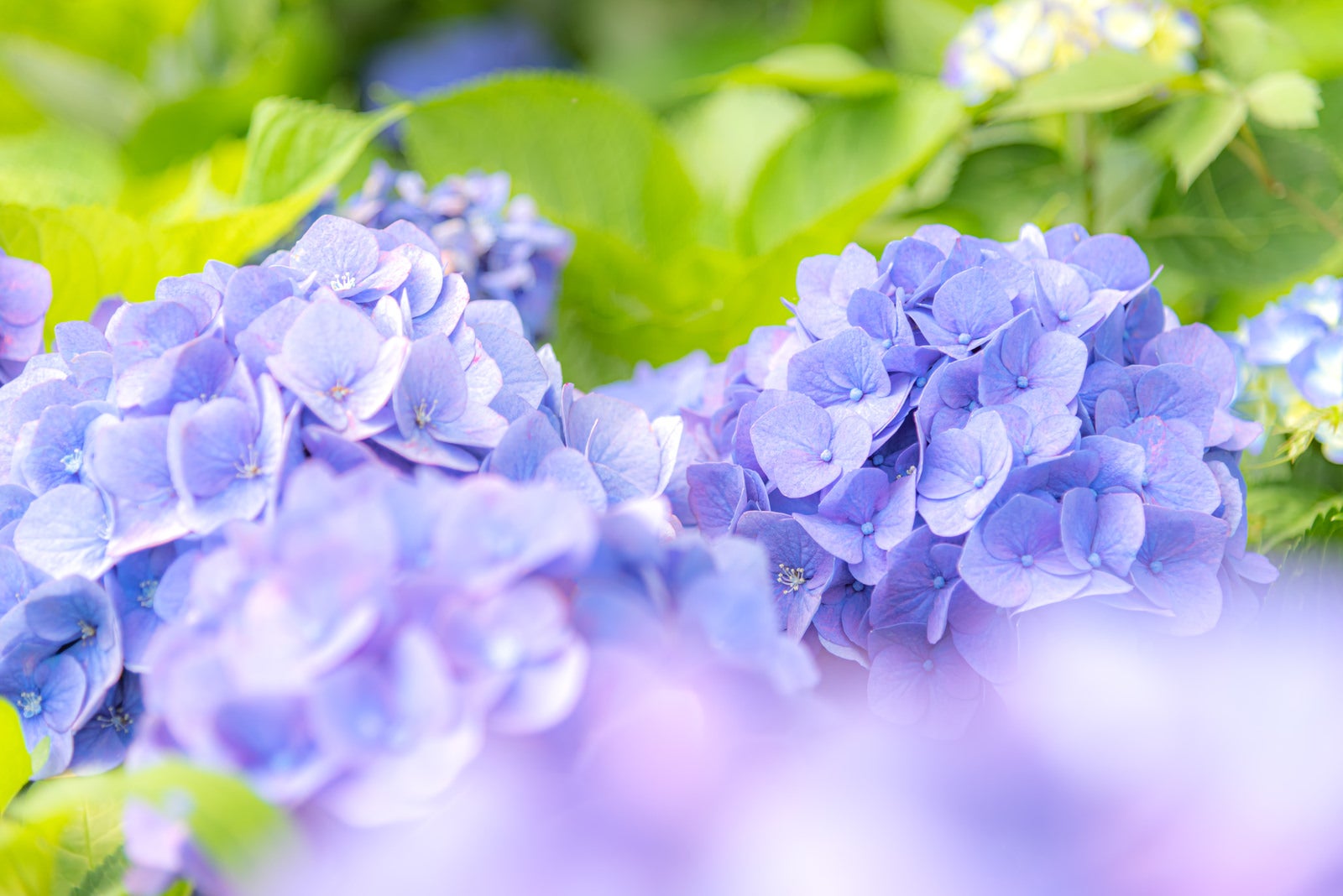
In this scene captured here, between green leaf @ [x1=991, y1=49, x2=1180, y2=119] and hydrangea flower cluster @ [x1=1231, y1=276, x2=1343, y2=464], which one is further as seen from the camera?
green leaf @ [x1=991, y1=49, x2=1180, y2=119]

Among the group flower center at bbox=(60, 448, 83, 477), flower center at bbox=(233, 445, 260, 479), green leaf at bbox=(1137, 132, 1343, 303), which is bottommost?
green leaf at bbox=(1137, 132, 1343, 303)

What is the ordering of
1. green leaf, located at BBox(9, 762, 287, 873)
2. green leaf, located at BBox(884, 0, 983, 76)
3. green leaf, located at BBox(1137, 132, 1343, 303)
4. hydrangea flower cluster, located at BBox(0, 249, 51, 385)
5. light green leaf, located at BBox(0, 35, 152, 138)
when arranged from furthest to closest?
light green leaf, located at BBox(0, 35, 152, 138)
green leaf, located at BBox(884, 0, 983, 76)
green leaf, located at BBox(1137, 132, 1343, 303)
hydrangea flower cluster, located at BBox(0, 249, 51, 385)
green leaf, located at BBox(9, 762, 287, 873)

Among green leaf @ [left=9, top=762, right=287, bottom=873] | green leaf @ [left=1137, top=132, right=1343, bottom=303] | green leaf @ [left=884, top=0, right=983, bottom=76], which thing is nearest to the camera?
green leaf @ [left=9, top=762, right=287, bottom=873]

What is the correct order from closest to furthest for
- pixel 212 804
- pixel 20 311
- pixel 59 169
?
1. pixel 212 804
2. pixel 20 311
3. pixel 59 169

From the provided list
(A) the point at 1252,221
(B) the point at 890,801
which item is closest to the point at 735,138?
(A) the point at 1252,221

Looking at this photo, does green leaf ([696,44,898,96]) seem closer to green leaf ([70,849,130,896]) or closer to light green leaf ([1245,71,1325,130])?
light green leaf ([1245,71,1325,130])

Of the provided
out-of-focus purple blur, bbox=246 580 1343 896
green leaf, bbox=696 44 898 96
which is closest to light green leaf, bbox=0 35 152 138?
green leaf, bbox=696 44 898 96

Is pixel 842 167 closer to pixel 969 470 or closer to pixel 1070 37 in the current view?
pixel 1070 37

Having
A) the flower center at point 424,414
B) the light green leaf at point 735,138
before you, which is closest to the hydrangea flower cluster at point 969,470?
the flower center at point 424,414
